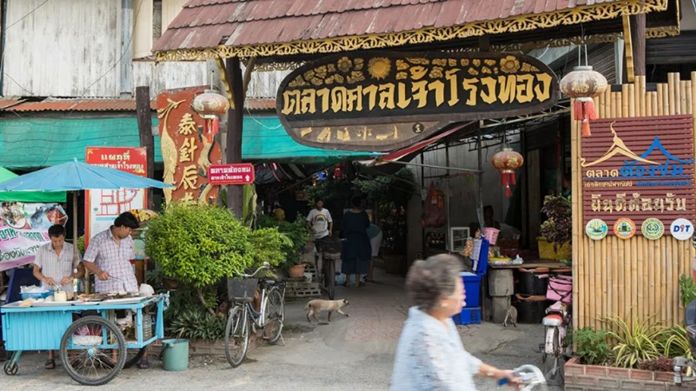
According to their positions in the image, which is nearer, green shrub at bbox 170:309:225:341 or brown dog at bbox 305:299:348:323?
green shrub at bbox 170:309:225:341

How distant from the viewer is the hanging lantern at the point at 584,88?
6965 millimetres

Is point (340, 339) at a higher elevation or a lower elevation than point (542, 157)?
lower

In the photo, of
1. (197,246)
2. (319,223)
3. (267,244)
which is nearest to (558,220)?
(267,244)

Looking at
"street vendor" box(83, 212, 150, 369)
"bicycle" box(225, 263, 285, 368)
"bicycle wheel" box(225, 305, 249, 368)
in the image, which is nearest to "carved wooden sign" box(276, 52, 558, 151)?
"bicycle" box(225, 263, 285, 368)

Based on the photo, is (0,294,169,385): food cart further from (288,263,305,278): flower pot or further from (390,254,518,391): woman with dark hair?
(288,263,305,278): flower pot

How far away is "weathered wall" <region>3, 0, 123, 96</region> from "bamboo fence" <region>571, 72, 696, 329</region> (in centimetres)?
1073

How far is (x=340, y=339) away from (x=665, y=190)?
4874 millimetres

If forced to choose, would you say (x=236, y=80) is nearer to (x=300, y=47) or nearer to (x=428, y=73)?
(x=300, y=47)

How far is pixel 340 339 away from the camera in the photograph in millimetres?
10172

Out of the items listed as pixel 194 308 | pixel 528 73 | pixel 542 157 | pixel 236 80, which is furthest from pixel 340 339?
pixel 542 157

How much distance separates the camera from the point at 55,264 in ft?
29.2

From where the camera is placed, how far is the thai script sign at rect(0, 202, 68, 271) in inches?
458

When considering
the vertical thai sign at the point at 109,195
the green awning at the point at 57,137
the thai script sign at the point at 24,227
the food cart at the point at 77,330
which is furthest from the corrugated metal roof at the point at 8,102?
the food cart at the point at 77,330

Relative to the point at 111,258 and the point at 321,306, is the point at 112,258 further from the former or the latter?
the point at 321,306
